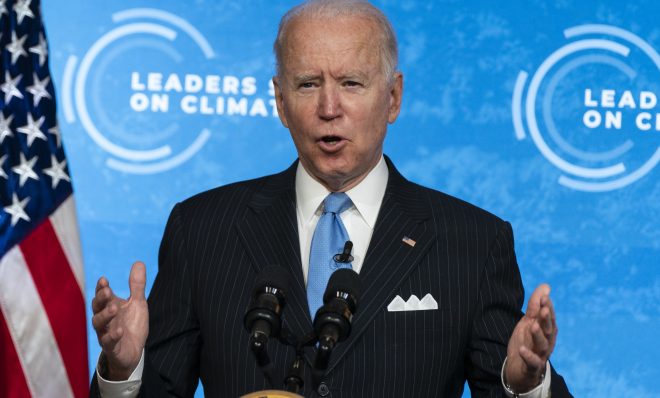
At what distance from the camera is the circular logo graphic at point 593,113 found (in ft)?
11.3

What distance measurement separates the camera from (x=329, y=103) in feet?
6.49

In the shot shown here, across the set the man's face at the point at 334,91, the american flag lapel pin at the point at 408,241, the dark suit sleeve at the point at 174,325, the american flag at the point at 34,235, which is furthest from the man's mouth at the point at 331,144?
the american flag at the point at 34,235

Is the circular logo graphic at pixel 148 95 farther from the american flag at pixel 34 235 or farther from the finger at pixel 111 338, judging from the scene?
the finger at pixel 111 338

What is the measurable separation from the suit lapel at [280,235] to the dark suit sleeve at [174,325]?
0.50 ft

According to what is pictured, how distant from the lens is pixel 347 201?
212 cm

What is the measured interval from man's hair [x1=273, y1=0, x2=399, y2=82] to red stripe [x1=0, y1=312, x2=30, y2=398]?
1.44 meters

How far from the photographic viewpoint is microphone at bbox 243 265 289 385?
1397 millimetres

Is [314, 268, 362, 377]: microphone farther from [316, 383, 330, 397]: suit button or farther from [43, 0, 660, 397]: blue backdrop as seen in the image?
[43, 0, 660, 397]: blue backdrop

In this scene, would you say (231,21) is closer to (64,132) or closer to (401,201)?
(64,132)

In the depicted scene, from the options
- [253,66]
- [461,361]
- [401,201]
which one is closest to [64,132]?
[253,66]

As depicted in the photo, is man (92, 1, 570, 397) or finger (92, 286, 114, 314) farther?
man (92, 1, 570, 397)

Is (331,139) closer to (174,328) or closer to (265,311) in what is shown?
(174,328)

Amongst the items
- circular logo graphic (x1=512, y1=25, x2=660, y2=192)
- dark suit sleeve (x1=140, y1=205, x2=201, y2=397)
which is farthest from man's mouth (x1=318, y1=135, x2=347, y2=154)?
circular logo graphic (x1=512, y1=25, x2=660, y2=192)

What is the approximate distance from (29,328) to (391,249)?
148 cm
